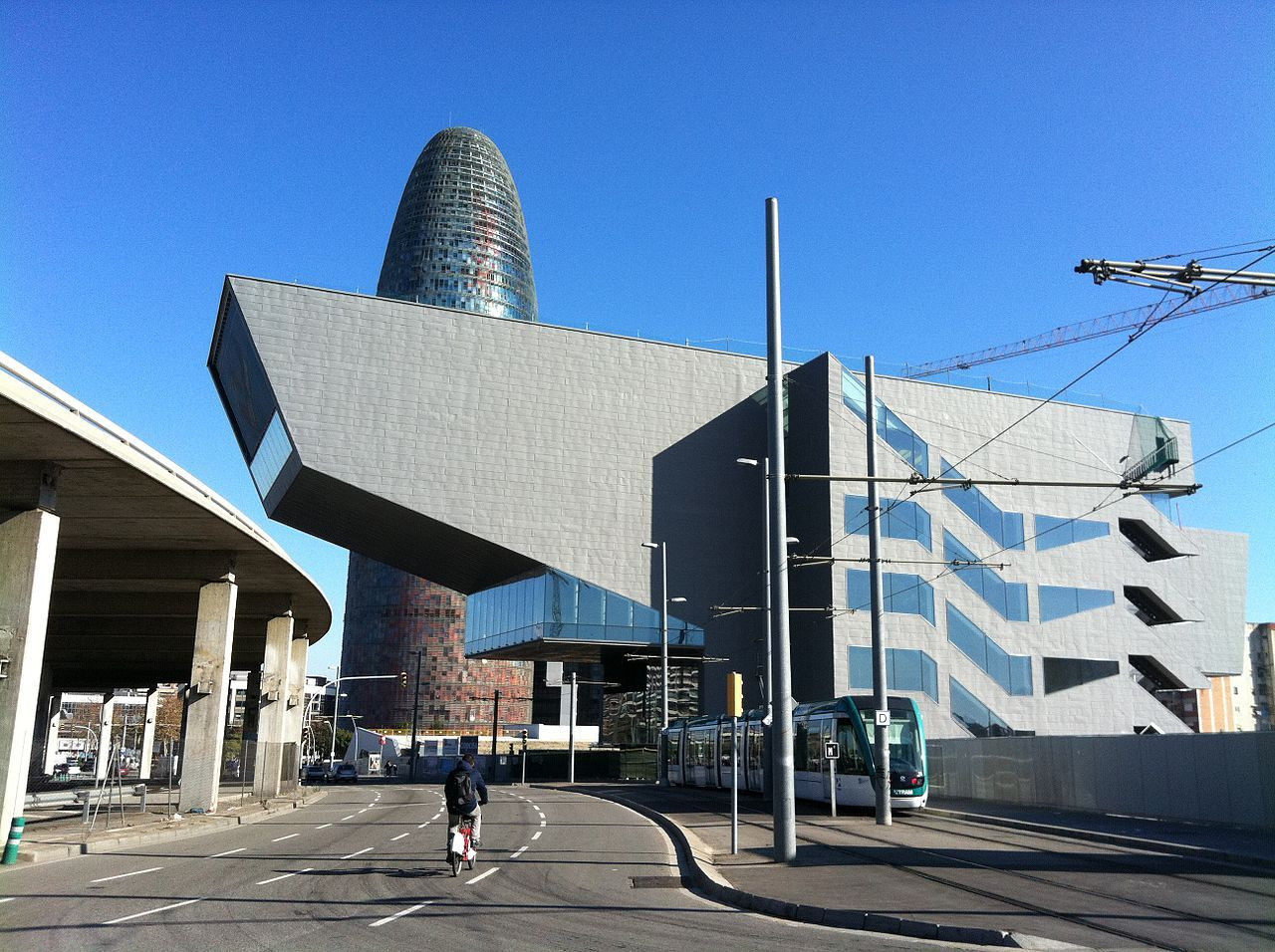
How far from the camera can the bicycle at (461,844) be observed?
54.1 feet

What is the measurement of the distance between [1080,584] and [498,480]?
34.9 m

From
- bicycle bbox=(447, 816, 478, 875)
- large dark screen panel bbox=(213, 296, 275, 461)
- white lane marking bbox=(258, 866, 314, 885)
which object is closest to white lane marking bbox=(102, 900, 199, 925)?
white lane marking bbox=(258, 866, 314, 885)

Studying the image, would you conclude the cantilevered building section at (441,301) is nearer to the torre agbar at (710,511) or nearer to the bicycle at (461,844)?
the torre agbar at (710,511)

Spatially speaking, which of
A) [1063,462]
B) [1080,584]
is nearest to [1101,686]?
[1080,584]

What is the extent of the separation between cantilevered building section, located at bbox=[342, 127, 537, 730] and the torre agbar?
3178 inches

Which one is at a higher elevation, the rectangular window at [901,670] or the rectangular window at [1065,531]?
the rectangular window at [1065,531]

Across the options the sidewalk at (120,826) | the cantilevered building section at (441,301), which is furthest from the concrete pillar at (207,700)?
the cantilevered building section at (441,301)

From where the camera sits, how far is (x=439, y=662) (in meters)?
168

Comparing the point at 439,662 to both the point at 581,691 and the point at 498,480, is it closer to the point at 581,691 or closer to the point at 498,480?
the point at 581,691

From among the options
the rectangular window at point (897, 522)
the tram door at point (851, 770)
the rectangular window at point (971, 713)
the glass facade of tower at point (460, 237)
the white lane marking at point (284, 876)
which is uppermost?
the glass facade of tower at point (460, 237)

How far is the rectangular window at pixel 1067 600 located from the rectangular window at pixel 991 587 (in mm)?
1395

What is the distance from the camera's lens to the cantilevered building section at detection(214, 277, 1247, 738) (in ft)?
189

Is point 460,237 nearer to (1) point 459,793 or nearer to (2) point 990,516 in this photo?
(2) point 990,516

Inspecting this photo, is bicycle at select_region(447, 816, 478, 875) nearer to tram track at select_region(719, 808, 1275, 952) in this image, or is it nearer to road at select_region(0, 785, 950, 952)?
road at select_region(0, 785, 950, 952)
